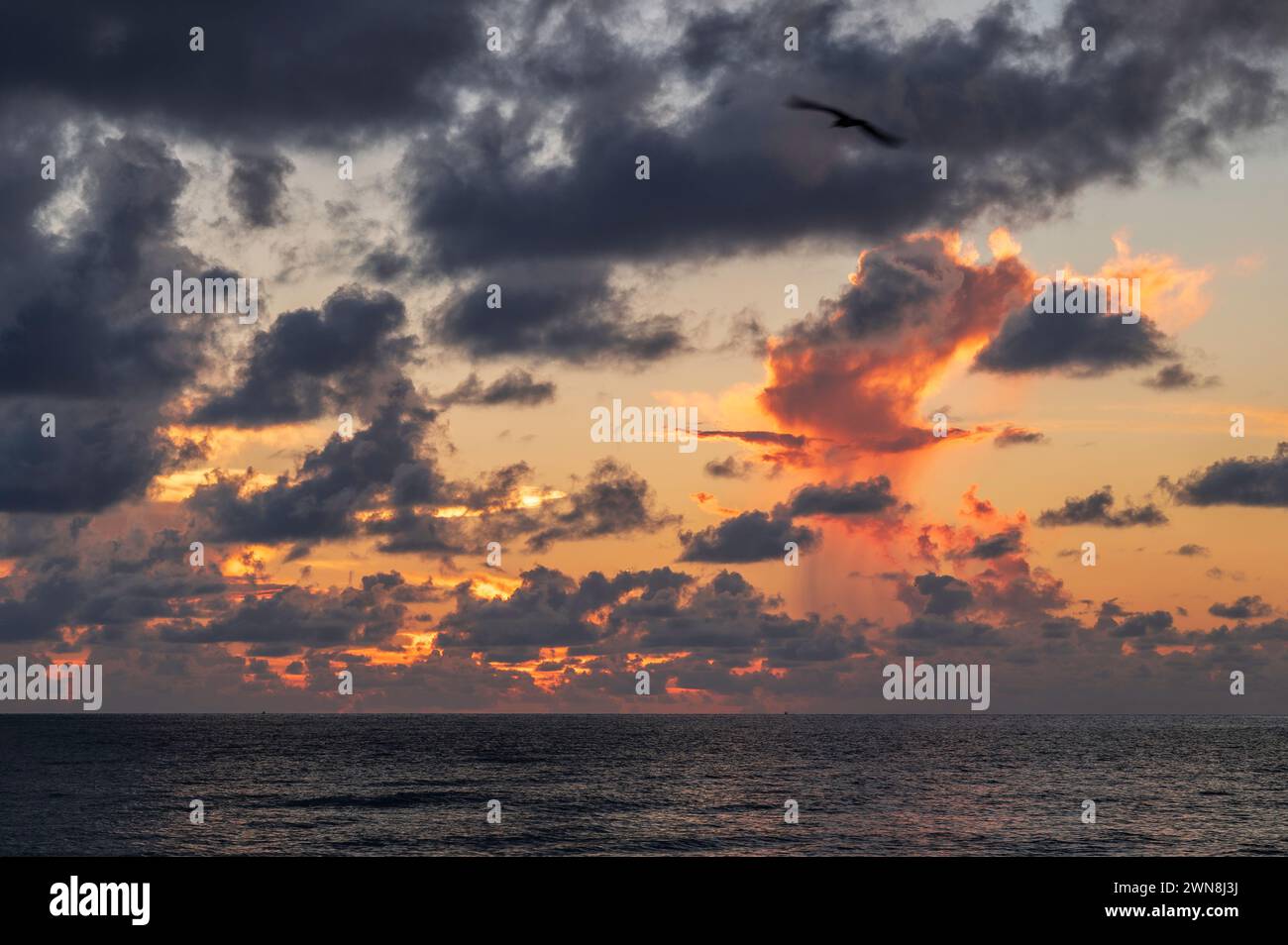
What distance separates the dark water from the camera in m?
69.6

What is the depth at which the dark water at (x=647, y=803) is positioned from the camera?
228ft

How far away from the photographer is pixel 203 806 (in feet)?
296

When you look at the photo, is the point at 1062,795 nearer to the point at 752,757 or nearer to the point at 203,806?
the point at 752,757

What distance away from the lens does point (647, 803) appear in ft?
302
